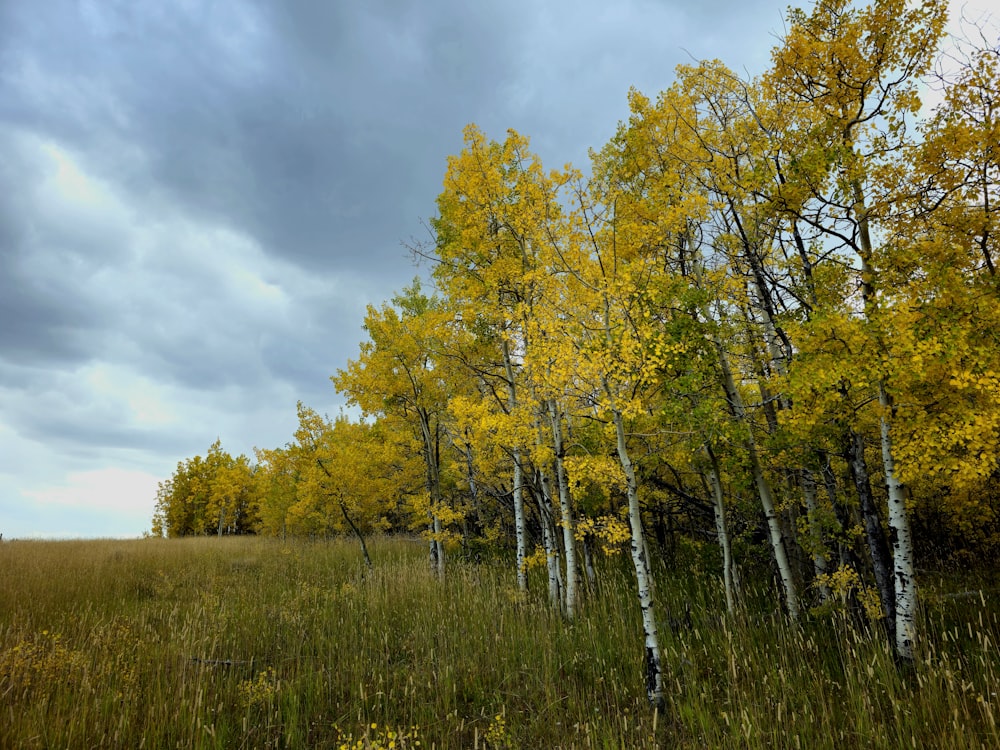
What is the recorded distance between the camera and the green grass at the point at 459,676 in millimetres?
4195

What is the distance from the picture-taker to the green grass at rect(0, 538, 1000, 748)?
13.8ft

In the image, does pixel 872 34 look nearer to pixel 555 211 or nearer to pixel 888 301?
pixel 888 301

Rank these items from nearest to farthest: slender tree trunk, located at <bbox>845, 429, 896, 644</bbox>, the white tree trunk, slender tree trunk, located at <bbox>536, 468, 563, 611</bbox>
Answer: the white tree trunk → slender tree trunk, located at <bbox>845, 429, 896, 644</bbox> → slender tree trunk, located at <bbox>536, 468, 563, 611</bbox>

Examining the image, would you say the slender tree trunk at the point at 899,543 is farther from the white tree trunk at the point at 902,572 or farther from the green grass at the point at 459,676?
the green grass at the point at 459,676

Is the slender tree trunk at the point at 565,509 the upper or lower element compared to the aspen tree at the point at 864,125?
lower

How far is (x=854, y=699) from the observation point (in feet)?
14.3

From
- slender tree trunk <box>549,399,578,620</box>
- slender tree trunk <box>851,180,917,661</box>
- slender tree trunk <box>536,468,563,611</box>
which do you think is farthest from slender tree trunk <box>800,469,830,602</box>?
slender tree trunk <box>536,468,563,611</box>

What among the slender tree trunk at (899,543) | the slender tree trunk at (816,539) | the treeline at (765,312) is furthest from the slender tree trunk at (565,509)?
the slender tree trunk at (899,543)

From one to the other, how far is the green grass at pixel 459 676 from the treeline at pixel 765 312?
2.31 feet

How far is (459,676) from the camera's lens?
5879 mm

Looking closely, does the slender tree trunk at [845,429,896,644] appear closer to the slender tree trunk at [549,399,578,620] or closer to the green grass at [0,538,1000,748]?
the green grass at [0,538,1000,748]

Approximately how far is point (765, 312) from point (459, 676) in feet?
26.9

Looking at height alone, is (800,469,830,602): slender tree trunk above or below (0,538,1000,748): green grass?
above

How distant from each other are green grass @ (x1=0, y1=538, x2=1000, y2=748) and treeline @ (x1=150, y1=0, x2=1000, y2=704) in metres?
0.71
